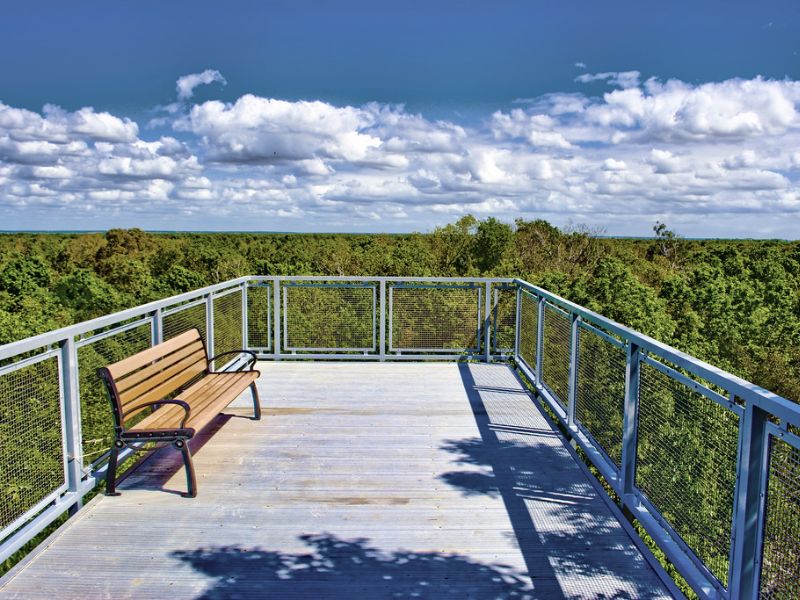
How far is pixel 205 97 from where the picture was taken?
45031mm

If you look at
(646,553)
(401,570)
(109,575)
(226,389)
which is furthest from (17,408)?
(646,553)

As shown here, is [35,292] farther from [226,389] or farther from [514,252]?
[226,389]

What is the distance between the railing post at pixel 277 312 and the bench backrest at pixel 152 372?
9.23 feet

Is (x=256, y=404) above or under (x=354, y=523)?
above

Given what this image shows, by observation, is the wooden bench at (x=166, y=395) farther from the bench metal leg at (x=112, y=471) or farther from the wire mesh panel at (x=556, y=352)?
the wire mesh panel at (x=556, y=352)

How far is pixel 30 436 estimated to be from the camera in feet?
11.9

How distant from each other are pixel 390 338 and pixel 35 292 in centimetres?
4097

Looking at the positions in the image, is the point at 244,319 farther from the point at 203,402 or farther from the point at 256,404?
the point at 203,402

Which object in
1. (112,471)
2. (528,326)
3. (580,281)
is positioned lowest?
(580,281)

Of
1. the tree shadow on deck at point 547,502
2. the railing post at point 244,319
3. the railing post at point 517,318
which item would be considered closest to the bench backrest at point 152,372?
the tree shadow on deck at point 547,502

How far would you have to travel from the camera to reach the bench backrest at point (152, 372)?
3.84 meters

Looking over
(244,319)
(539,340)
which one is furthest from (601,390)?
(244,319)

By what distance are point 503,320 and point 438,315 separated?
2.86 ft

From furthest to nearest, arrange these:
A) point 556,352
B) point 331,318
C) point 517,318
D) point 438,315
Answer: point 331,318
point 438,315
point 517,318
point 556,352
